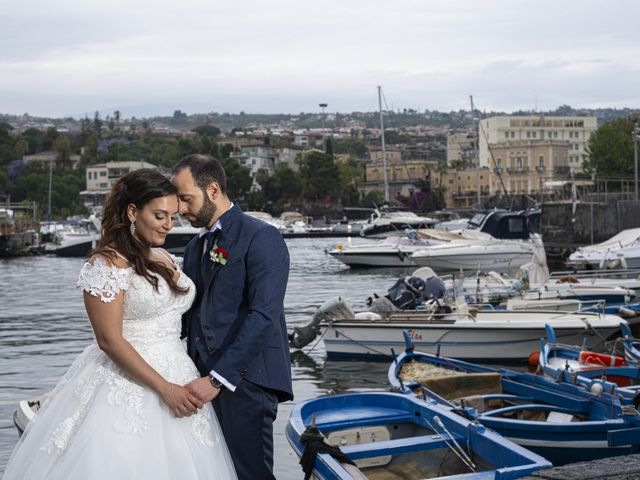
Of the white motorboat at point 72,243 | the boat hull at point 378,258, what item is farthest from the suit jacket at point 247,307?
the white motorboat at point 72,243

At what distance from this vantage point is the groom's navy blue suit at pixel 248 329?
5.10 meters

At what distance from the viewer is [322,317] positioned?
62.8ft

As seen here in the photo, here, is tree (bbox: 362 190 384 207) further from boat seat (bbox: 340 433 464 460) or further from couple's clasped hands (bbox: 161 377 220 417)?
couple's clasped hands (bbox: 161 377 220 417)

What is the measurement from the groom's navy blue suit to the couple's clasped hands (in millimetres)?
132

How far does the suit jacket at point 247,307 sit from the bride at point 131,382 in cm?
15

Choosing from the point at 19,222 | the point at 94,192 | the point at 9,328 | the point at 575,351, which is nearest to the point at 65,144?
the point at 94,192

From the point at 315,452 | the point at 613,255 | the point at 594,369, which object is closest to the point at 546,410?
the point at 594,369

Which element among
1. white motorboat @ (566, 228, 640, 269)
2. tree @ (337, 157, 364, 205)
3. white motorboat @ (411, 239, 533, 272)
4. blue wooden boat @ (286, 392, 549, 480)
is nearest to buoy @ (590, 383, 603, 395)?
blue wooden boat @ (286, 392, 549, 480)

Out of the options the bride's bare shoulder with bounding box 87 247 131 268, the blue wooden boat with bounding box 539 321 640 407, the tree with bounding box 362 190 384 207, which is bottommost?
the tree with bounding box 362 190 384 207

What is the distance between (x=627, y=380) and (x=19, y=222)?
66444 millimetres

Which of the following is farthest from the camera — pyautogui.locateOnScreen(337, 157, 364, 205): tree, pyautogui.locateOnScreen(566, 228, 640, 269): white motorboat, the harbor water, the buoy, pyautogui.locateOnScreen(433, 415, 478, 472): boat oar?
pyautogui.locateOnScreen(337, 157, 364, 205): tree

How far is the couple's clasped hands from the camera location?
15.9 feet

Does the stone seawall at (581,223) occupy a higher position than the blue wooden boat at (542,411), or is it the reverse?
the blue wooden boat at (542,411)

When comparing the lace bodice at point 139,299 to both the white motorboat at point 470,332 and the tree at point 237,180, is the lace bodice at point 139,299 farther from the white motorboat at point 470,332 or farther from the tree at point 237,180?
the tree at point 237,180
